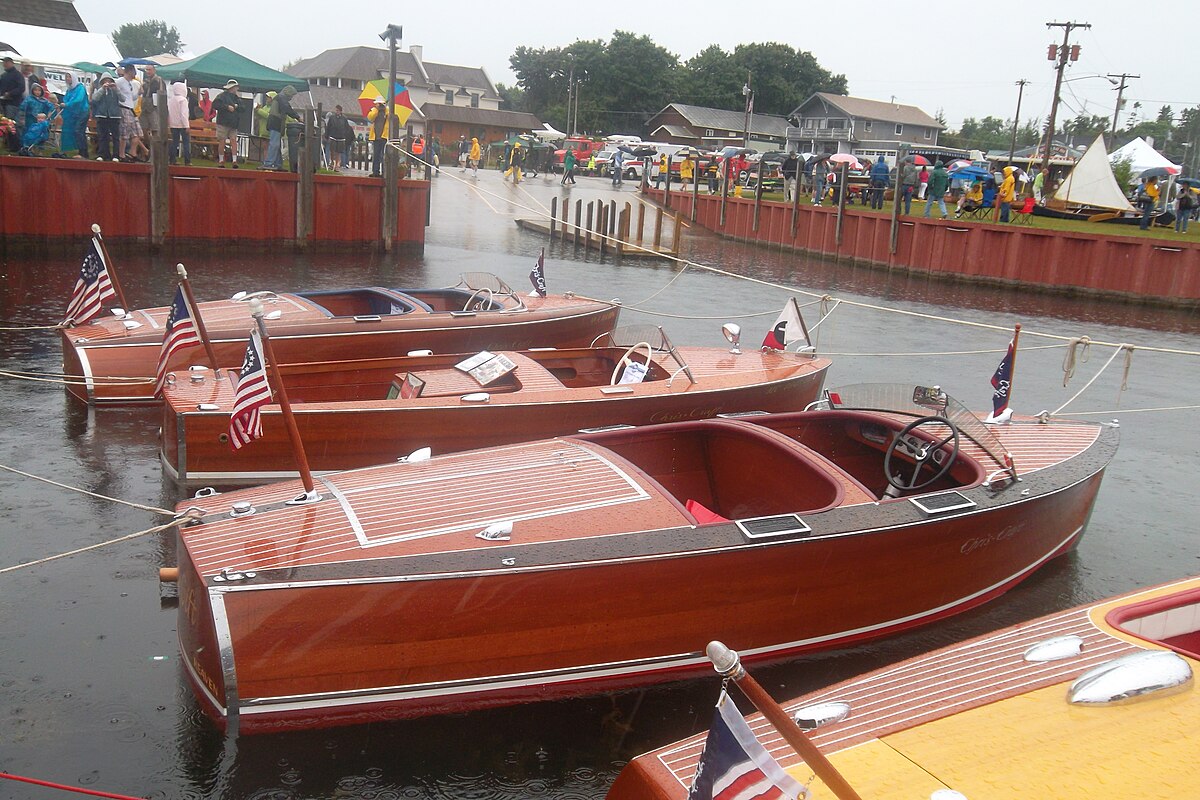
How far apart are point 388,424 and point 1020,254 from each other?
67.7ft

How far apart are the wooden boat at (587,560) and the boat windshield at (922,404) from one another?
0.02m

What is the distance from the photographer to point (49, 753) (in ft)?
15.9

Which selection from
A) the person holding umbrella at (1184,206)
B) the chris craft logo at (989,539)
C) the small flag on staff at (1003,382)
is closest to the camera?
the chris craft logo at (989,539)

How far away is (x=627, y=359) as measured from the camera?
9562 mm

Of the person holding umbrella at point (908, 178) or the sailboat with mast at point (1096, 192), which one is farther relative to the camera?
A: the sailboat with mast at point (1096, 192)

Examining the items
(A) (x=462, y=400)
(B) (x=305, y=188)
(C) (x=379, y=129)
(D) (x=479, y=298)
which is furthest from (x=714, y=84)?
(A) (x=462, y=400)

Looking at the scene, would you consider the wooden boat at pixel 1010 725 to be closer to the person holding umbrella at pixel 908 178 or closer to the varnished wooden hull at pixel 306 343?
the varnished wooden hull at pixel 306 343

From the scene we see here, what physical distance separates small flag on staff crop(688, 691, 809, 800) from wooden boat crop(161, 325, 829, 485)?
19.8 feet

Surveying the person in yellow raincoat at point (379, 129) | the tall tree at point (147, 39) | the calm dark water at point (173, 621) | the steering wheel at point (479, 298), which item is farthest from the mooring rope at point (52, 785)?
the tall tree at point (147, 39)

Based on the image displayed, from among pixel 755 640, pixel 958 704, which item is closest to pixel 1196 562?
pixel 755 640

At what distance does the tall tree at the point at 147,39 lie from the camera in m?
152

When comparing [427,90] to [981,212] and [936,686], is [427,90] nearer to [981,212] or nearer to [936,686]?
[981,212]

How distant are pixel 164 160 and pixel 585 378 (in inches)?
527

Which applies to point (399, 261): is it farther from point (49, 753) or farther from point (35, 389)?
point (49, 753)
